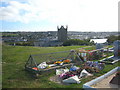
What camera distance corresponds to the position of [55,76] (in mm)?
9891

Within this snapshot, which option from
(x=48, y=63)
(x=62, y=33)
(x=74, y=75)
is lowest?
(x=74, y=75)

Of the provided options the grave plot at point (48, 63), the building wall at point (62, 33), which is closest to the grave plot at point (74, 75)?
the grave plot at point (48, 63)

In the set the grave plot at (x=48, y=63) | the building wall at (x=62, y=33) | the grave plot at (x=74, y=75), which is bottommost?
the grave plot at (x=74, y=75)

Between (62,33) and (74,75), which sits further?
(62,33)

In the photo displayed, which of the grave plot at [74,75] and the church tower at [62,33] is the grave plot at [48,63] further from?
the church tower at [62,33]

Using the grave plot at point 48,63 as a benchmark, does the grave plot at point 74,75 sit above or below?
below

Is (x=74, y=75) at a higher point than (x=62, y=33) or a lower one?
lower

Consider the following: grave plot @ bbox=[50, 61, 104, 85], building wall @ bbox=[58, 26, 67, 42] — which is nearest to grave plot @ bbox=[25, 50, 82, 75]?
grave plot @ bbox=[50, 61, 104, 85]

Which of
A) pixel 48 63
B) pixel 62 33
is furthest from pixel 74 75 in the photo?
pixel 62 33

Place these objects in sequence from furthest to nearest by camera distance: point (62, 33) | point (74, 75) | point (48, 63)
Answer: point (62, 33) → point (48, 63) → point (74, 75)

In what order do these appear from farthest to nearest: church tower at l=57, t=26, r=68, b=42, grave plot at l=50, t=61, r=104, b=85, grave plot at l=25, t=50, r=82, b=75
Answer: church tower at l=57, t=26, r=68, b=42
grave plot at l=25, t=50, r=82, b=75
grave plot at l=50, t=61, r=104, b=85

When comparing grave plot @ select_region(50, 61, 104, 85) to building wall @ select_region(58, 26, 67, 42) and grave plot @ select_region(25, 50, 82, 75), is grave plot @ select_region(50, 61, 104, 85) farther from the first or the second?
building wall @ select_region(58, 26, 67, 42)

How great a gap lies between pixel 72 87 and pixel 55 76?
8.05 ft

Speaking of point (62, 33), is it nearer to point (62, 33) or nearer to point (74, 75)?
point (62, 33)
